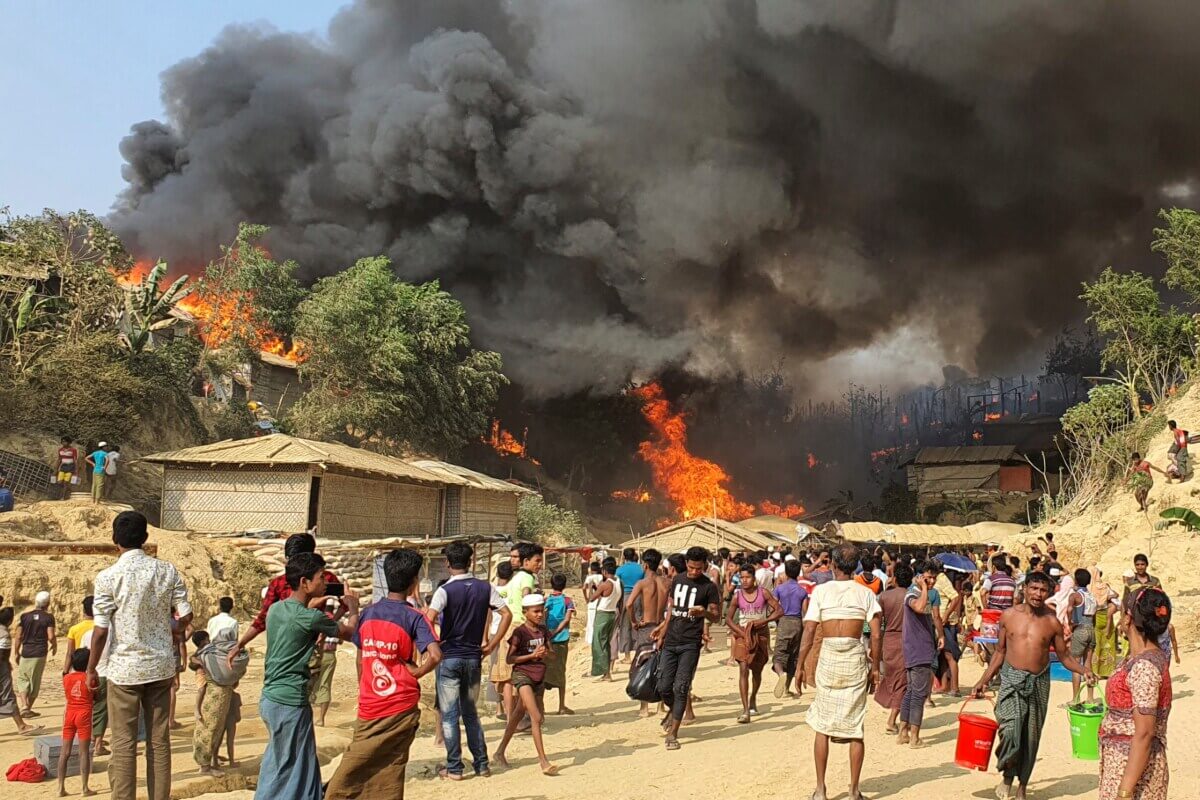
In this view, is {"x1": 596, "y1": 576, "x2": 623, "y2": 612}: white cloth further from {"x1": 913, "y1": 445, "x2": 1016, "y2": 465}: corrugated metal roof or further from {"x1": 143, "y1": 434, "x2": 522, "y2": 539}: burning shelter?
{"x1": 913, "y1": 445, "x2": 1016, "y2": 465}: corrugated metal roof

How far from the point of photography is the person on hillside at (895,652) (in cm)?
802

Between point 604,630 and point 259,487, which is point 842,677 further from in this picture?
point 259,487

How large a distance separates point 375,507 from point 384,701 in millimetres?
19373

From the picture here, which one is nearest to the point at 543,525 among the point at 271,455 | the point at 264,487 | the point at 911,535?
the point at 911,535

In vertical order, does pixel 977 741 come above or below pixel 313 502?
below

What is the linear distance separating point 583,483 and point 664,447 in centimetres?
643

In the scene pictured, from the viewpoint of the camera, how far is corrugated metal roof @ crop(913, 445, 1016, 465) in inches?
2035

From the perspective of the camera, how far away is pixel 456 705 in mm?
6820

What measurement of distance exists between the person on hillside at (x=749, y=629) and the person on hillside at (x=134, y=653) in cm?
534

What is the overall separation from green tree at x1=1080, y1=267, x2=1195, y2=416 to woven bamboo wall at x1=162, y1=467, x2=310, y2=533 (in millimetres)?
28093

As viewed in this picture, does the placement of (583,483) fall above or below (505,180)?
below

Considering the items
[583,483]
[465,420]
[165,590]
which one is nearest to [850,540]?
[465,420]

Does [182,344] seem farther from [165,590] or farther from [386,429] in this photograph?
[165,590]

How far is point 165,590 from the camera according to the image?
5.32 meters
